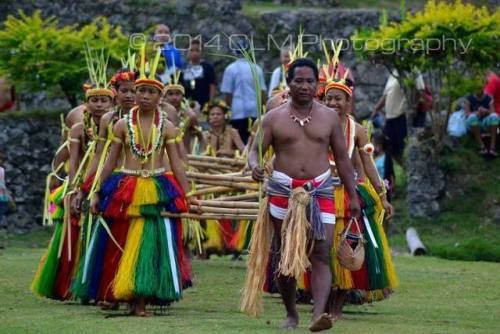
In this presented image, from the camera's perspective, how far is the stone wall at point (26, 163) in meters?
21.1

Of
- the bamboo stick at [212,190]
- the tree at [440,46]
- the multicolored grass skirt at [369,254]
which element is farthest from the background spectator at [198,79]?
the multicolored grass skirt at [369,254]

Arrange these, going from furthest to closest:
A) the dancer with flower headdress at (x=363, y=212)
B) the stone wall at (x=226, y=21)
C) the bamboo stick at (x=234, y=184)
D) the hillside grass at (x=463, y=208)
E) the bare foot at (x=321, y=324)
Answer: the stone wall at (x=226, y=21) → the hillside grass at (x=463, y=208) → the bamboo stick at (x=234, y=184) → the dancer with flower headdress at (x=363, y=212) → the bare foot at (x=321, y=324)

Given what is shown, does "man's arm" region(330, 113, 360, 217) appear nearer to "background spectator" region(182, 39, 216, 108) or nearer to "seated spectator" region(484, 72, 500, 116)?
"background spectator" region(182, 39, 216, 108)

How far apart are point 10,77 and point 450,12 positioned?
5.88m

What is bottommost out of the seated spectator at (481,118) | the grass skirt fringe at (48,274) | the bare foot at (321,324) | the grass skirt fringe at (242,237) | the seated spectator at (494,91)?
the bare foot at (321,324)

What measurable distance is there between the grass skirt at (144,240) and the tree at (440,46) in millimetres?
8991

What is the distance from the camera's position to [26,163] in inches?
837

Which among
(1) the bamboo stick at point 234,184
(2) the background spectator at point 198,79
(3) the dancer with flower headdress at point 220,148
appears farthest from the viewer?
(2) the background spectator at point 198,79

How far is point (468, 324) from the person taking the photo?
1187 cm

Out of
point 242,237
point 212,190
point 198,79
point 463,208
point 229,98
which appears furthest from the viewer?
point 229,98

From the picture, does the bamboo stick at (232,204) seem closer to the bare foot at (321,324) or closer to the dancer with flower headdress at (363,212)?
the dancer with flower headdress at (363,212)

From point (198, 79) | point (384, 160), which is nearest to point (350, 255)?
point (384, 160)

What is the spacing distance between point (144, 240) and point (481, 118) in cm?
1006

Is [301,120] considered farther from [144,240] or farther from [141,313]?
[141,313]
